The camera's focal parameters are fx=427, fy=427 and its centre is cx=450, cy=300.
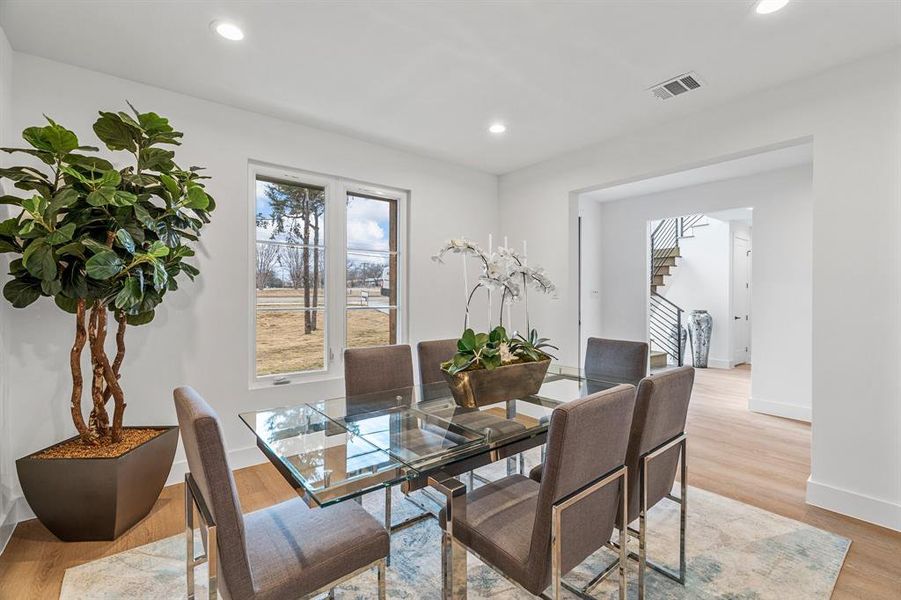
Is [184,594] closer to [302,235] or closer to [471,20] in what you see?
[302,235]

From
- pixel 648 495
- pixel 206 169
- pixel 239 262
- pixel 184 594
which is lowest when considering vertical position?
pixel 184 594

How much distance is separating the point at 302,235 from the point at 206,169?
832mm

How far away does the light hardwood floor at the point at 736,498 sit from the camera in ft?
6.41

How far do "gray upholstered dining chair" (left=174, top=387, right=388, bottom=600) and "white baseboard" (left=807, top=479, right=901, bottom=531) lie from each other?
2.78 m

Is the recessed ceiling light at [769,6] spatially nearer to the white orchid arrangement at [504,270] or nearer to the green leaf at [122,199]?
the white orchid arrangement at [504,270]

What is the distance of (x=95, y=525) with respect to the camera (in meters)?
2.21

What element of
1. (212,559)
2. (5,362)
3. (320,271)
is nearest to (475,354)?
(212,559)

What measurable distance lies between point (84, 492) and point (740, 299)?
29.3 feet

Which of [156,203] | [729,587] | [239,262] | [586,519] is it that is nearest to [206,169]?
[156,203]

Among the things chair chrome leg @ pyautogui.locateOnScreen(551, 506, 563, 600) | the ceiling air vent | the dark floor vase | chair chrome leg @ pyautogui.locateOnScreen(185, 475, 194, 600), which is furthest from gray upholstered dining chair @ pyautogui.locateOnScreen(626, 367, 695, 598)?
the dark floor vase

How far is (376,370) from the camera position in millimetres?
2621

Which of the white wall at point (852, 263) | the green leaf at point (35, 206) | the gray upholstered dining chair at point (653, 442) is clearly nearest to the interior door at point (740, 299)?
the white wall at point (852, 263)

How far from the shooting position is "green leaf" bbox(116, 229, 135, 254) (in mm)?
2137

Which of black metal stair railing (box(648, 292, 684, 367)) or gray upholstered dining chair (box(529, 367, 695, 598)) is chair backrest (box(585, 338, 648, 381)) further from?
black metal stair railing (box(648, 292, 684, 367))
